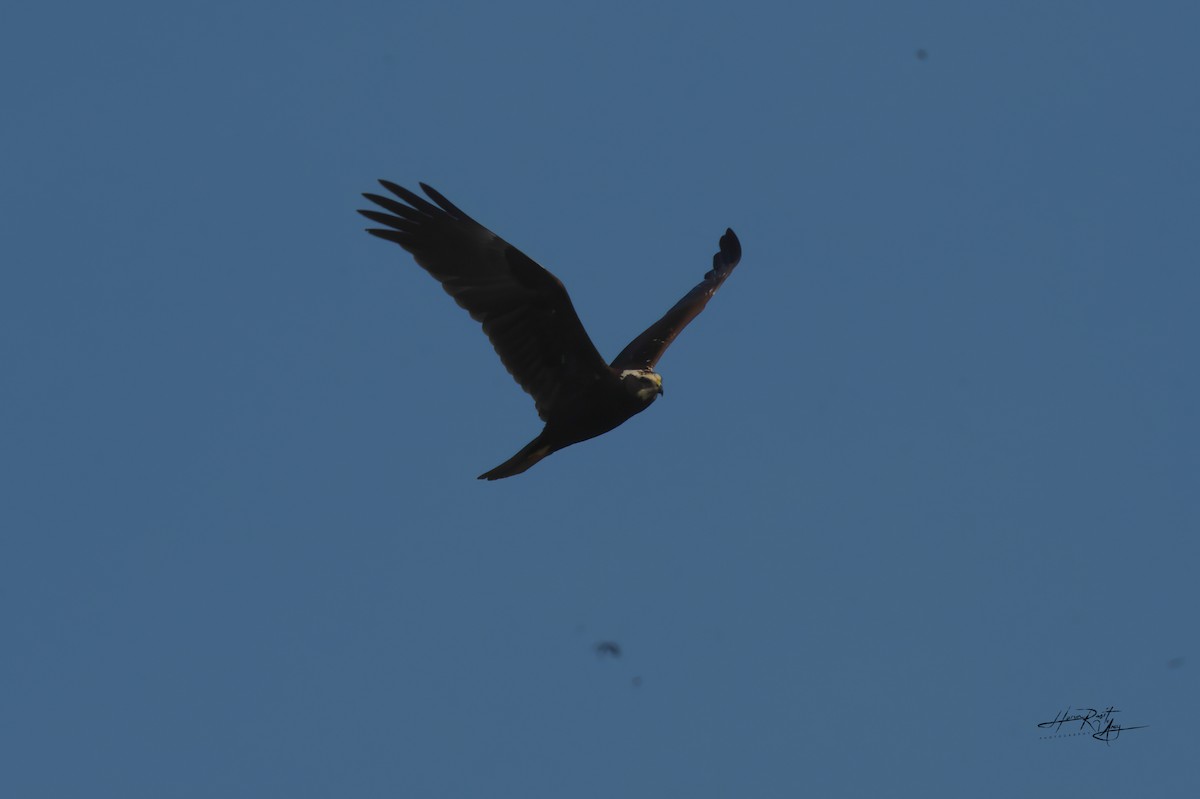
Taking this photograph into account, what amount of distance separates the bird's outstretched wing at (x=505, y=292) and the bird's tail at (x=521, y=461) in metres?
0.23

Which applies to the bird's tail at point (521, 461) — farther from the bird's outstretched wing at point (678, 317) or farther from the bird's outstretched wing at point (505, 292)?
the bird's outstretched wing at point (678, 317)

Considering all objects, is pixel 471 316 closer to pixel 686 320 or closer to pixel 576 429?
pixel 576 429

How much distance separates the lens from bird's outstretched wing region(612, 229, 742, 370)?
15289 millimetres

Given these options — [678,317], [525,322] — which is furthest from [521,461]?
[678,317]

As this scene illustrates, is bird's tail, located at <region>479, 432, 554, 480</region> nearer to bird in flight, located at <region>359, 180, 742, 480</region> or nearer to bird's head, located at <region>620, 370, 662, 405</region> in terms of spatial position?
bird in flight, located at <region>359, 180, 742, 480</region>

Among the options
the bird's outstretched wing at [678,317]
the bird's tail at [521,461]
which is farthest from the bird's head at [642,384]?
the bird's tail at [521,461]

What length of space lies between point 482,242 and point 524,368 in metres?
1.14

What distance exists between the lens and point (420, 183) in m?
13.2

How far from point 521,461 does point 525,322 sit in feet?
3.90

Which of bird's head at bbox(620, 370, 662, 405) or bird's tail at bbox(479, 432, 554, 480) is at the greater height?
bird's head at bbox(620, 370, 662, 405)

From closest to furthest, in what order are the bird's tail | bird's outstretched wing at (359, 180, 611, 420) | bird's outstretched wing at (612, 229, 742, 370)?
bird's outstretched wing at (359, 180, 611, 420)
the bird's tail
bird's outstretched wing at (612, 229, 742, 370)

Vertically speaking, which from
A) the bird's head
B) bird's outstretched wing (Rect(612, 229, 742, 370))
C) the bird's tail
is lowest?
the bird's tail

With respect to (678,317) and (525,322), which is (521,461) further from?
(678,317)

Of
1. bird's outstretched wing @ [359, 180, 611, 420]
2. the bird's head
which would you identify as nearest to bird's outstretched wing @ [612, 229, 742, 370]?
the bird's head
